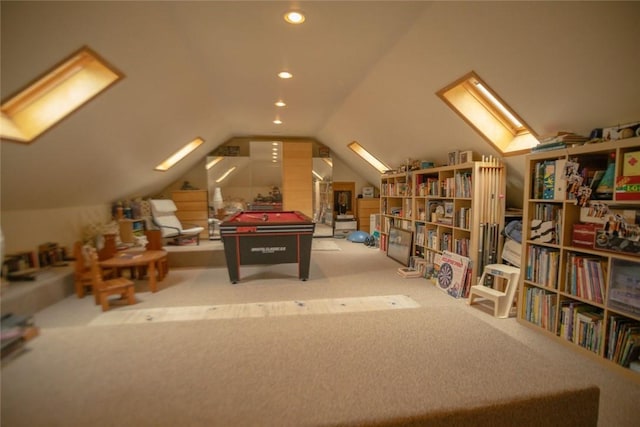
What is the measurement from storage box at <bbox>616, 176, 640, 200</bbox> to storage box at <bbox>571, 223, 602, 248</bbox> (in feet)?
0.99

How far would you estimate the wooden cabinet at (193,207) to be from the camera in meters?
6.94

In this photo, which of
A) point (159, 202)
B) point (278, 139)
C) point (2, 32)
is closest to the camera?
point (2, 32)

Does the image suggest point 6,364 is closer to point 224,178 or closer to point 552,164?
point 552,164

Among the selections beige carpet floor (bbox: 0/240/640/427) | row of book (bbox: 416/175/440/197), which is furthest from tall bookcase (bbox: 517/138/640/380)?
row of book (bbox: 416/175/440/197)

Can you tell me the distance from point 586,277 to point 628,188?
733mm

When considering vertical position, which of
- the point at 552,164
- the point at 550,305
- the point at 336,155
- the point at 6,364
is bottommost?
the point at 550,305

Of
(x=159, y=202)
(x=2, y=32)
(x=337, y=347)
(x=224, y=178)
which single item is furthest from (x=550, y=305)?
(x=224, y=178)

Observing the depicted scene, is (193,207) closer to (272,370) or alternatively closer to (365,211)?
(365,211)

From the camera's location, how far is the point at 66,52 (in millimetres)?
1102

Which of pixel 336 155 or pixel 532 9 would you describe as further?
pixel 336 155

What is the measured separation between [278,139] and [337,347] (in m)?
6.84

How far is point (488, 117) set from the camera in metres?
3.22

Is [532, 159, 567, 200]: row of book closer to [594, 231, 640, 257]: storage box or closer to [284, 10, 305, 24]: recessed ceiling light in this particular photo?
[594, 231, 640, 257]: storage box

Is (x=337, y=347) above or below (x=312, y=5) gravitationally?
below
